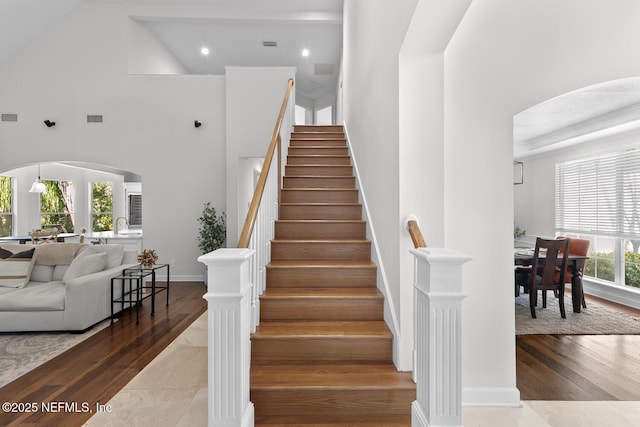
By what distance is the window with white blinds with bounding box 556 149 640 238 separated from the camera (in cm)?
492

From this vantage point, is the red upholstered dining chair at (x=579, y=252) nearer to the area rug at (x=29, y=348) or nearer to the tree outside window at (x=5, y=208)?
A: the area rug at (x=29, y=348)

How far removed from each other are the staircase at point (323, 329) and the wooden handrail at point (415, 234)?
0.70m

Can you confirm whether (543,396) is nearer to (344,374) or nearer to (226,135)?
(344,374)

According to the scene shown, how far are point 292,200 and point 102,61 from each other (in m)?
5.06

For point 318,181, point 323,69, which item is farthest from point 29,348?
point 323,69

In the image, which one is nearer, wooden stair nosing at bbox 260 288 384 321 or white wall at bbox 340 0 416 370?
white wall at bbox 340 0 416 370

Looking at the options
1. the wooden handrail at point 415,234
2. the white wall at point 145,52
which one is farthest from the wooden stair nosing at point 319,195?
the white wall at point 145,52

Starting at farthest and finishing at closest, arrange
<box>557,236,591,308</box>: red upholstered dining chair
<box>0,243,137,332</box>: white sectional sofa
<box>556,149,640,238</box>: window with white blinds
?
<box>556,149,640,238</box>: window with white blinds
<box>557,236,591,308</box>: red upholstered dining chair
<box>0,243,137,332</box>: white sectional sofa

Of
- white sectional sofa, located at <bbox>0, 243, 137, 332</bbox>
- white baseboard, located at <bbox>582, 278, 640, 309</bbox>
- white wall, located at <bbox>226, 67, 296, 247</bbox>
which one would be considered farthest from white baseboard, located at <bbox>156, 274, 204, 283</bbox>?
white baseboard, located at <bbox>582, 278, 640, 309</bbox>

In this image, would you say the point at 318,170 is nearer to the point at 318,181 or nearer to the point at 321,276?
the point at 318,181

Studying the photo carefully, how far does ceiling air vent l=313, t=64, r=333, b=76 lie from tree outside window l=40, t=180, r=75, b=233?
22.2 feet

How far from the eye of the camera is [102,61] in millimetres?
6168

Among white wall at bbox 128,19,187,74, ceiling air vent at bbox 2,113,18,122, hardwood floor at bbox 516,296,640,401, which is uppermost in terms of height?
white wall at bbox 128,19,187,74

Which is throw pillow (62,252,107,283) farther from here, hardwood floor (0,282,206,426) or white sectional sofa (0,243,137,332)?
hardwood floor (0,282,206,426)
